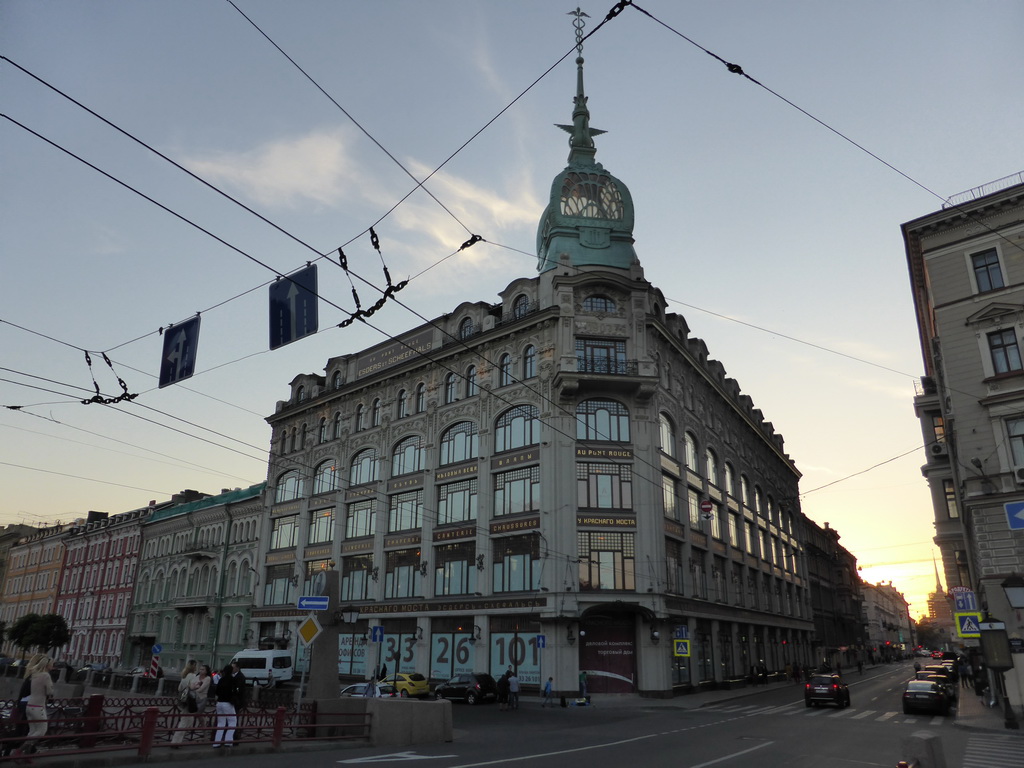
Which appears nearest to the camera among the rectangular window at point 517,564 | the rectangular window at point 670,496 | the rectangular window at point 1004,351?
the rectangular window at point 1004,351

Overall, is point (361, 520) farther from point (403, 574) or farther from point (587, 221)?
point (587, 221)

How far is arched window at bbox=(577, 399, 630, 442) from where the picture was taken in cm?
3897

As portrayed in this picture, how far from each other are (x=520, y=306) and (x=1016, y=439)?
83.8ft

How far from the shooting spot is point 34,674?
41.0ft

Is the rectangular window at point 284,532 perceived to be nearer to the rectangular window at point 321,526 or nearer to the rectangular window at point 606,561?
the rectangular window at point 321,526

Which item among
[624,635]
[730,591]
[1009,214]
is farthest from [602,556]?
[1009,214]

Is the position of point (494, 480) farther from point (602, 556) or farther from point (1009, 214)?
point (1009, 214)

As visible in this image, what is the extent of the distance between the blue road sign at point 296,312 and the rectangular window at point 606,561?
81.8 ft

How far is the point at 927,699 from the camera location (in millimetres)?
27844

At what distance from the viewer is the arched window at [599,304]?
40.9 m

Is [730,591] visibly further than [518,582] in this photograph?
Yes

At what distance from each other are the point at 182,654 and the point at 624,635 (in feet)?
136

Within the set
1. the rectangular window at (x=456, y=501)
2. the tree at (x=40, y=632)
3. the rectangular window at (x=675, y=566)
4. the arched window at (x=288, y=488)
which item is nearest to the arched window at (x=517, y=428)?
the rectangular window at (x=456, y=501)

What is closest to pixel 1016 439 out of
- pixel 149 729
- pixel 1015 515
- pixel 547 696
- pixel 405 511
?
pixel 1015 515
